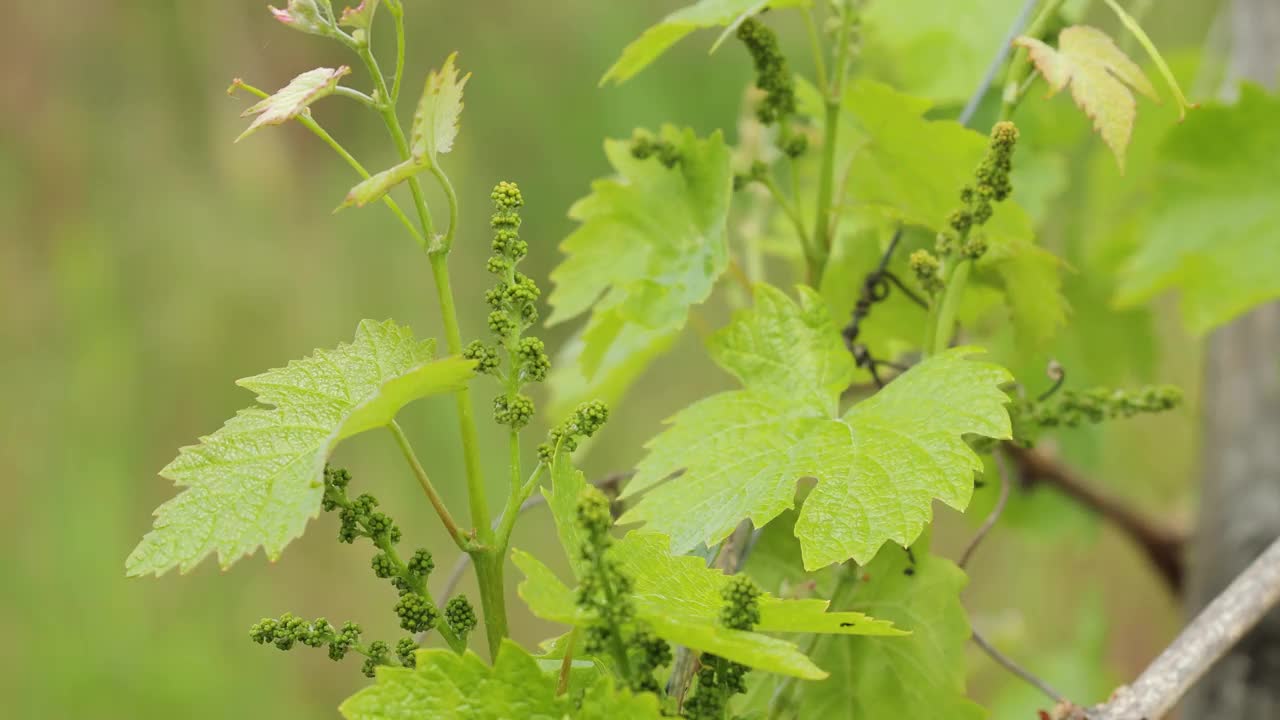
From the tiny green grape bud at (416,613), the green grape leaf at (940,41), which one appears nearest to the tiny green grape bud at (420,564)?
the tiny green grape bud at (416,613)

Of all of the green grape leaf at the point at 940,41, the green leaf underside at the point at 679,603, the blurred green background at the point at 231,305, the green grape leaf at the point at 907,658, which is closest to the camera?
the green leaf underside at the point at 679,603

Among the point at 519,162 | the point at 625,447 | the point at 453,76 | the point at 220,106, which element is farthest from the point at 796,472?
the point at 220,106

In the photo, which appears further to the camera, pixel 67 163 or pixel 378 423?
pixel 67 163

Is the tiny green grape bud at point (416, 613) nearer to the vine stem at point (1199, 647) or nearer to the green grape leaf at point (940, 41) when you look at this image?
the vine stem at point (1199, 647)

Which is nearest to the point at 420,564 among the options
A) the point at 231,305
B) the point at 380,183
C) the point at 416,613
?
the point at 416,613

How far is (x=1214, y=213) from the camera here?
78 centimetres

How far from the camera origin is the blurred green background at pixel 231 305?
5.34 feet

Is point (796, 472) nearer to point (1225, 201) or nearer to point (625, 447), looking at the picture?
point (1225, 201)

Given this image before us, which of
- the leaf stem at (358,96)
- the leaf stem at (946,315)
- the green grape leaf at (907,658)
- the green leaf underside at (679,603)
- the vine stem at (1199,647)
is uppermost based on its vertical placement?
the leaf stem at (358,96)

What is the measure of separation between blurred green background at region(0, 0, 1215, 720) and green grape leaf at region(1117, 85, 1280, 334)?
87 centimetres

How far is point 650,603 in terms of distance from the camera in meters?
0.33

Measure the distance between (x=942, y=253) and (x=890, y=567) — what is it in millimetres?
133

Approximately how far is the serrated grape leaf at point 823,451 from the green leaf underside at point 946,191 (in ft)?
0.38

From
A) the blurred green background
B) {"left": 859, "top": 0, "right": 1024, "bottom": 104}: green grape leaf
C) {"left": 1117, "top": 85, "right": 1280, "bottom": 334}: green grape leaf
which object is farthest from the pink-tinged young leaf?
the blurred green background
